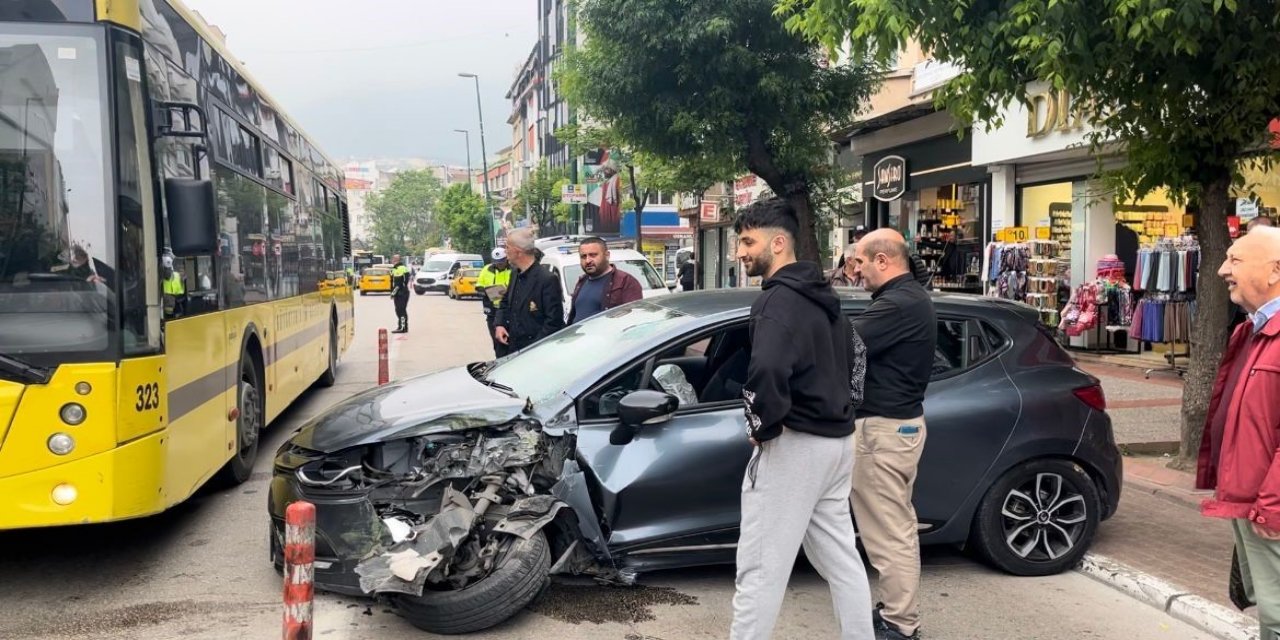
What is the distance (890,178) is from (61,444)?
16891mm

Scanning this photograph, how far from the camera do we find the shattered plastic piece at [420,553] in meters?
4.14

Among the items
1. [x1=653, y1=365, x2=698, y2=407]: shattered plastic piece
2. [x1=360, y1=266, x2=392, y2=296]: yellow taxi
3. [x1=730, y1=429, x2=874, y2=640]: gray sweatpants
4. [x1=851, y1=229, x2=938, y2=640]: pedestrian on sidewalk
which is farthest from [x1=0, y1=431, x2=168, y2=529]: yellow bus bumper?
[x1=360, y1=266, x2=392, y2=296]: yellow taxi

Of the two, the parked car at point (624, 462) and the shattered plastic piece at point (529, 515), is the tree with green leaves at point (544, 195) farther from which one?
the shattered plastic piece at point (529, 515)

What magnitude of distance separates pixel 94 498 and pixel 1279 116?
7718 mm

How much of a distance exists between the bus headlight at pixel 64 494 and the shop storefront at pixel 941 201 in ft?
50.0

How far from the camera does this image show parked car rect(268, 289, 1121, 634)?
4.39 meters

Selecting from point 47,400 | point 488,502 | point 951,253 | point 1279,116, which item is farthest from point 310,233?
point 951,253

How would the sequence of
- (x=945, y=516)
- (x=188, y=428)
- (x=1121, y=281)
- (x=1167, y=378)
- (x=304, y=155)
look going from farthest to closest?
(x=1121, y=281) < (x=1167, y=378) < (x=304, y=155) < (x=188, y=428) < (x=945, y=516)

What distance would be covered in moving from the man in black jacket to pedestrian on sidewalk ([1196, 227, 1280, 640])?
553 centimetres

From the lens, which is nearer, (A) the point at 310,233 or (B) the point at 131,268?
(B) the point at 131,268

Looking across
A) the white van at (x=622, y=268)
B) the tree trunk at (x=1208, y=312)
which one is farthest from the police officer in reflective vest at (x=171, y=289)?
the white van at (x=622, y=268)

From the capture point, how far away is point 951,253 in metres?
18.3

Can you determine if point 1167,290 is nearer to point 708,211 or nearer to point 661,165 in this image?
point 661,165

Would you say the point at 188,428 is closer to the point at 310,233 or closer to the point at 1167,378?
the point at 310,233
